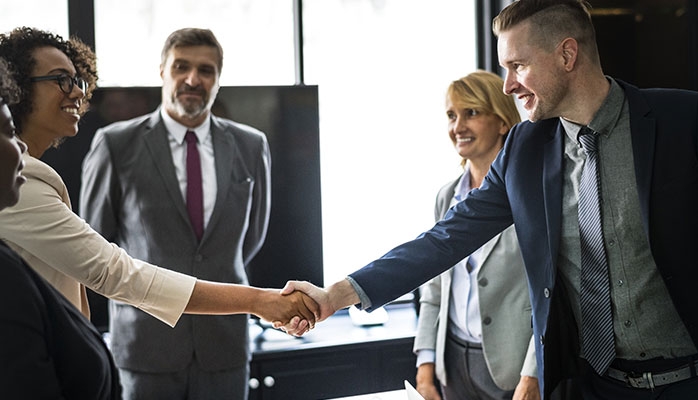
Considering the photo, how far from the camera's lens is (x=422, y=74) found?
417 centimetres

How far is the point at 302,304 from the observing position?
2.47m

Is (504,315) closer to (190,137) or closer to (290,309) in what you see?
(290,309)

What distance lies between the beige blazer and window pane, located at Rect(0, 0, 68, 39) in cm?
186

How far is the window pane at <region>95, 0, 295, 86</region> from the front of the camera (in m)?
3.71

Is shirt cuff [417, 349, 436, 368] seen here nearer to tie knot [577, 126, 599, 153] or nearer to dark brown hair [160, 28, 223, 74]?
tie knot [577, 126, 599, 153]

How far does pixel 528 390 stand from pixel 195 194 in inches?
59.2

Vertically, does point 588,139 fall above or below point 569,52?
below

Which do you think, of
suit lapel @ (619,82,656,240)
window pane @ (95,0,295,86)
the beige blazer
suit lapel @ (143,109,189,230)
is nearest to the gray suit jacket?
suit lapel @ (143,109,189,230)

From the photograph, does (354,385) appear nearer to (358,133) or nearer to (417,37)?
(358,133)

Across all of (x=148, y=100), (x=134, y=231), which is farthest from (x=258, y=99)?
(x=134, y=231)

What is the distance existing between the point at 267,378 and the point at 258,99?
123cm

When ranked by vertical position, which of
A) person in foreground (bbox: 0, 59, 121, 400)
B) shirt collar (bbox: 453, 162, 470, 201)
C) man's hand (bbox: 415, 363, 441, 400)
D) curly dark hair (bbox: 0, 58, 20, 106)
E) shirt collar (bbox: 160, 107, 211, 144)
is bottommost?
man's hand (bbox: 415, 363, 441, 400)

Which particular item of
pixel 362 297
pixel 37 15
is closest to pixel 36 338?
pixel 362 297

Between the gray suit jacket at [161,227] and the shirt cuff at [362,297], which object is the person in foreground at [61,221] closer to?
the shirt cuff at [362,297]
